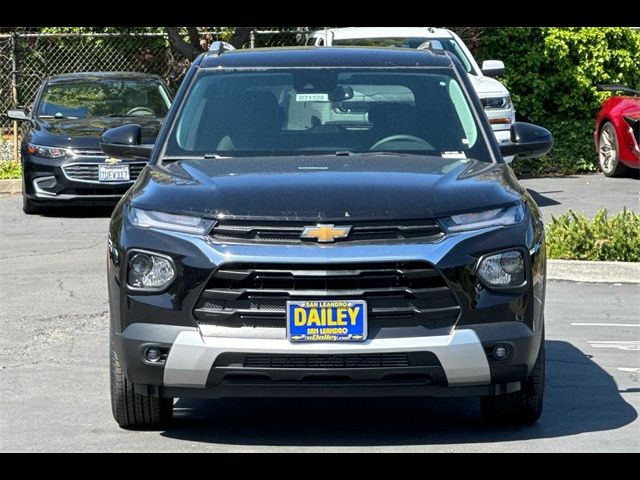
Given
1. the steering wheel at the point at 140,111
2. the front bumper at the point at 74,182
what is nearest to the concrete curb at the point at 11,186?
the steering wheel at the point at 140,111

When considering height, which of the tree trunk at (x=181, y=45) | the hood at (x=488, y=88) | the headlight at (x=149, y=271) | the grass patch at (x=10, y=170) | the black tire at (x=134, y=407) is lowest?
the grass patch at (x=10, y=170)

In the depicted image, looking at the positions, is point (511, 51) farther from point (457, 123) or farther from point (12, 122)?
point (457, 123)

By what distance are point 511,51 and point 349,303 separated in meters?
15.0

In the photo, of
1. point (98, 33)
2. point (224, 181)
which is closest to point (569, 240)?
point (224, 181)

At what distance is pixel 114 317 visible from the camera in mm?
6426

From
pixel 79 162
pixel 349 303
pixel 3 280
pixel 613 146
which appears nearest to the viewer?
pixel 349 303

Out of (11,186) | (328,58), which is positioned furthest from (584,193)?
(328,58)

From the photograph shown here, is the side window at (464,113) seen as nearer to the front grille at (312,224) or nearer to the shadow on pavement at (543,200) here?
the front grille at (312,224)

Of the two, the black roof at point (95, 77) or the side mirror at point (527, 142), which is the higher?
the side mirror at point (527, 142)

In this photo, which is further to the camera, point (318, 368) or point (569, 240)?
point (569, 240)

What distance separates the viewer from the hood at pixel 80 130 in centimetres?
1572

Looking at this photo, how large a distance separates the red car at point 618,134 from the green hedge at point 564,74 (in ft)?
2.22

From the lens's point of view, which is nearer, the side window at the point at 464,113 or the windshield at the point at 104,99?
the side window at the point at 464,113

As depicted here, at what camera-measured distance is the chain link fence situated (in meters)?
21.5
